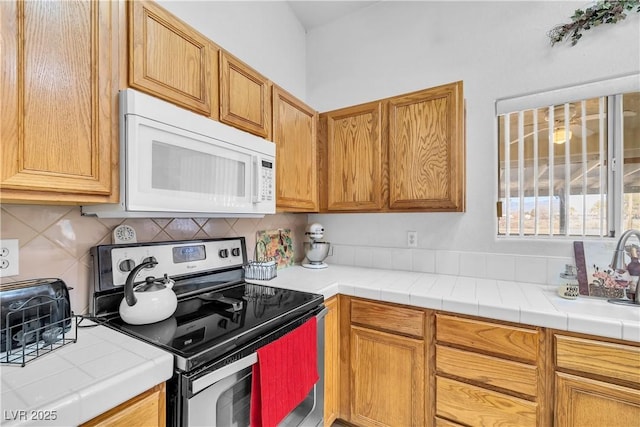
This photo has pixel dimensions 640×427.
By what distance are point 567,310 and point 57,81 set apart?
1.98m

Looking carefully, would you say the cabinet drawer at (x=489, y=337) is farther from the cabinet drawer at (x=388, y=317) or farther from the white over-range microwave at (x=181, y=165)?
the white over-range microwave at (x=181, y=165)

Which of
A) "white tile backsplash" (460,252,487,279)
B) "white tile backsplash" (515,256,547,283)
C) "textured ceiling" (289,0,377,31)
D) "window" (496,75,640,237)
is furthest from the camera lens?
"textured ceiling" (289,0,377,31)

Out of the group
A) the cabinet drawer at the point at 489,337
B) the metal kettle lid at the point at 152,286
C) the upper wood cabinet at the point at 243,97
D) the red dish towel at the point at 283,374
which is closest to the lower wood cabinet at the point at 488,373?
the cabinet drawer at the point at 489,337

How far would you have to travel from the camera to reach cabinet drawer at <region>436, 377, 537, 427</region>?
3.91 ft

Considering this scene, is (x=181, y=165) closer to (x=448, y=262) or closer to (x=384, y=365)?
(x=384, y=365)

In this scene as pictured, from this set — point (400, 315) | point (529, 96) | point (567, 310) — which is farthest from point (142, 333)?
point (529, 96)

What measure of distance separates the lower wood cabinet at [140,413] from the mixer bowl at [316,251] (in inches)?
55.5

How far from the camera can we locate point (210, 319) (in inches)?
43.9

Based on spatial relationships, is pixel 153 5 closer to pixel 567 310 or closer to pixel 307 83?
pixel 307 83

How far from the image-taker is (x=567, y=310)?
1183 mm

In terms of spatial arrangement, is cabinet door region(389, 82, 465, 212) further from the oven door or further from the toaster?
the toaster

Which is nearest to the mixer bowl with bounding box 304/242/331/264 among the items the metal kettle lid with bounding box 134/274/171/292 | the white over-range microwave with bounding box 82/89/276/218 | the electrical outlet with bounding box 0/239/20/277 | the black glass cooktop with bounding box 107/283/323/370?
the black glass cooktop with bounding box 107/283/323/370

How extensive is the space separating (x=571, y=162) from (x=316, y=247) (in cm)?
166

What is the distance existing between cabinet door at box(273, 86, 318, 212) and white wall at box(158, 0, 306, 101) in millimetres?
516
